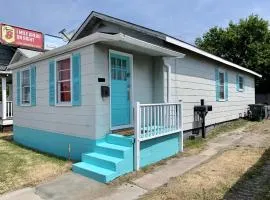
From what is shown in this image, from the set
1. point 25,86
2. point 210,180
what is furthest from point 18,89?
point 210,180

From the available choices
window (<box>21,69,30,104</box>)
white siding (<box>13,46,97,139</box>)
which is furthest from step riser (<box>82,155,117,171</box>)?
window (<box>21,69,30,104</box>)

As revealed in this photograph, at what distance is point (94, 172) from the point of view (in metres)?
6.10

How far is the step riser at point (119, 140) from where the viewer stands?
666 centimetres

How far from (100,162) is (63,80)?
2.91 metres

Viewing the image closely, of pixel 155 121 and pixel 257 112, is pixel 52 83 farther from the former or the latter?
pixel 257 112

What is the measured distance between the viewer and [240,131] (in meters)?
11.9

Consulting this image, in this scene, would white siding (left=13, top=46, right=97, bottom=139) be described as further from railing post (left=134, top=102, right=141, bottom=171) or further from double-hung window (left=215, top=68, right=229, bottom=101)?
double-hung window (left=215, top=68, right=229, bottom=101)

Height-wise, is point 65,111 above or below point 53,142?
above

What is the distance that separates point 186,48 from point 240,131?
180 inches

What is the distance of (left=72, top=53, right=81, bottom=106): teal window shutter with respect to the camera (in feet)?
24.5

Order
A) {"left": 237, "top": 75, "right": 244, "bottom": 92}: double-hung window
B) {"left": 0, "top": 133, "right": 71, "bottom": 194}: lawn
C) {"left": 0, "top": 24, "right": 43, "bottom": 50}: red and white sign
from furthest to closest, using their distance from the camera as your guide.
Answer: {"left": 0, "top": 24, "right": 43, "bottom": 50}: red and white sign, {"left": 237, "top": 75, "right": 244, "bottom": 92}: double-hung window, {"left": 0, "top": 133, "right": 71, "bottom": 194}: lawn

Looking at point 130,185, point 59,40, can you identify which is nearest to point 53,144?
point 130,185

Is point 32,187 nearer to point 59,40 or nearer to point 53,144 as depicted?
point 53,144

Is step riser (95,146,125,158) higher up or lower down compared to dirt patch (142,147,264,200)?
→ higher up
